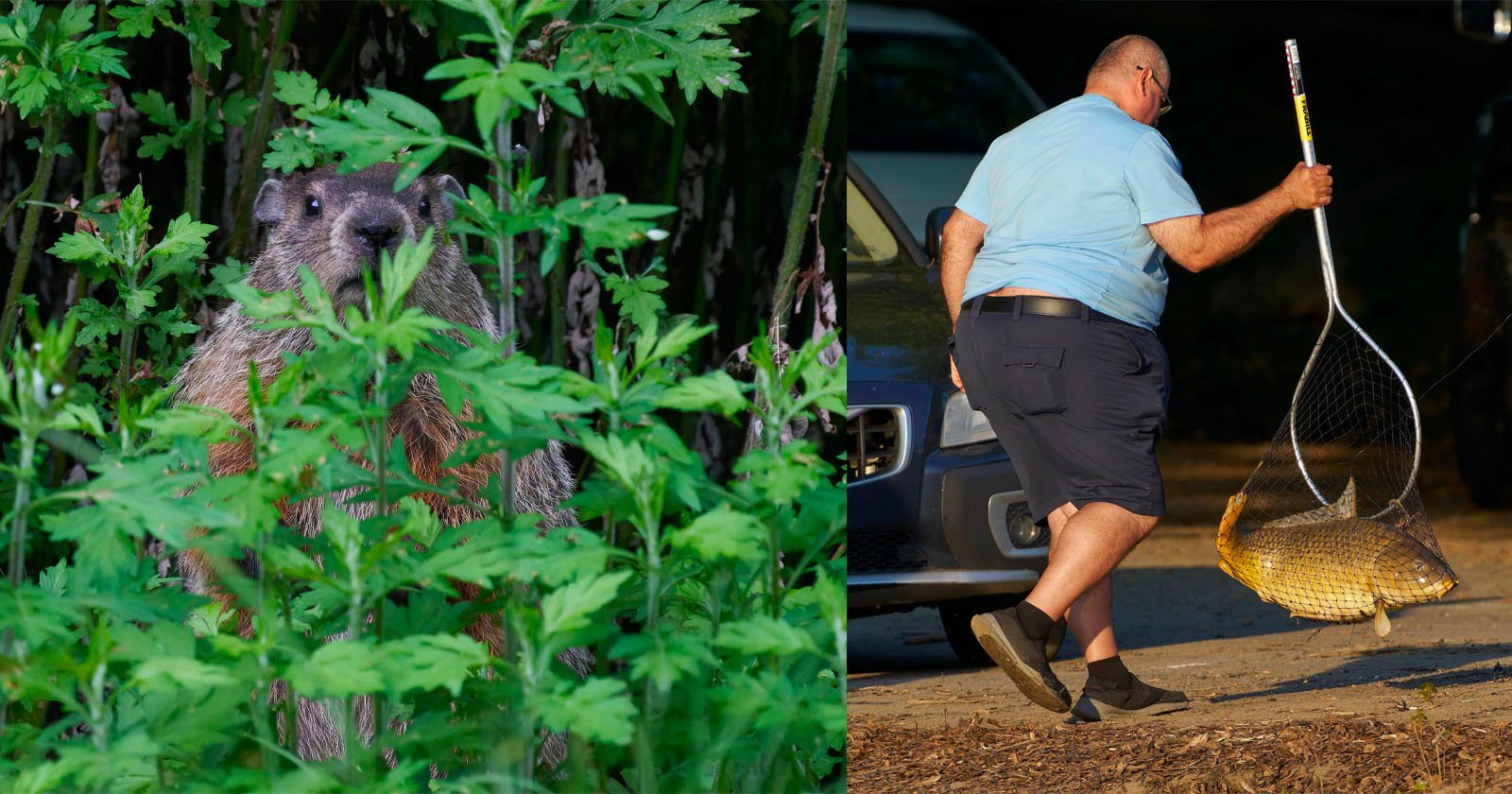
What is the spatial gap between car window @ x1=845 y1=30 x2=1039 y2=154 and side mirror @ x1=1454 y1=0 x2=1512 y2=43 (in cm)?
229

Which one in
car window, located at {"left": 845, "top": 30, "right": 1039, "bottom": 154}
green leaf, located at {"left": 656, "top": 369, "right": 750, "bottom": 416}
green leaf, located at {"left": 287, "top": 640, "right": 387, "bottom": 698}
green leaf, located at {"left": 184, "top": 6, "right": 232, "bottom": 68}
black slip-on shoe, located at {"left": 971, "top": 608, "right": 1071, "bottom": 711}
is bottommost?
black slip-on shoe, located at {"left": 971, "top": 608, "right": 1071, "bottom": 711}

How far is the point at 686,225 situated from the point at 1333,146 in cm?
1552

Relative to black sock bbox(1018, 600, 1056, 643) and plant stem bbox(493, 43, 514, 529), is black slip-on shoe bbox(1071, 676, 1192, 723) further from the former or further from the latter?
plant stem bbox(493, 43, 514, 529)

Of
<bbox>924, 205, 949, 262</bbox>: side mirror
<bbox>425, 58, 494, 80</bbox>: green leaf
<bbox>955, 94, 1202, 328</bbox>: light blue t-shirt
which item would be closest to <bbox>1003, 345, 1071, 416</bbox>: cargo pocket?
<bbox>955, 94, 1202, 328</bbox>: light blue t-shirt

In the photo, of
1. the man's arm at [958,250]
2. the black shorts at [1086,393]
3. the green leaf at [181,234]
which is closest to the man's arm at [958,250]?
the man's arm at [958,250]

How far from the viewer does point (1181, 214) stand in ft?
15.0

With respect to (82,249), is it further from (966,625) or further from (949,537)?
(966,625)

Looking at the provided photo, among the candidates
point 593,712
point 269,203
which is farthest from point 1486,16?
point 593,712

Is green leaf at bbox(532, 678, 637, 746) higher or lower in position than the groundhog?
lower

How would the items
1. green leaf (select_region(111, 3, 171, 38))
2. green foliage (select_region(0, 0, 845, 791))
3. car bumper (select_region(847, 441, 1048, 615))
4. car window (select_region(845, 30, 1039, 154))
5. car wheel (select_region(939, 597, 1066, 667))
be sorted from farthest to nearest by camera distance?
car window (select_region(845, 30, 1039, 154)) → car wheel (select_region(939, 597, 1066, 667)) → car bumper (select_region(847, 441, 1048, 615)) → green leaf (select_region(111, 3, 171, 38)) → green foliage (select_region(0, 0, 845, 791))

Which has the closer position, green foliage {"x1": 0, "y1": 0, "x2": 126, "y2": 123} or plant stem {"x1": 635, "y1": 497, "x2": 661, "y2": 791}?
plant stem {"x1": 635, "y1": 497, "x2": 661, "y2": 791}

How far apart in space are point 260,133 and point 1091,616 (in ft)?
7.77

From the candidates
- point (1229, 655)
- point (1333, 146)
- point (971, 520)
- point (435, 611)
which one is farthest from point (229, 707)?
point (1333, 146)

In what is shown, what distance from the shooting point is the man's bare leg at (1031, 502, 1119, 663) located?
4.86m
